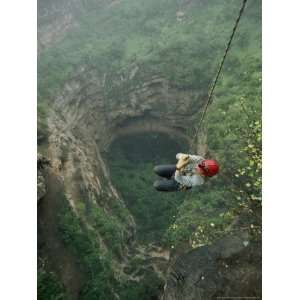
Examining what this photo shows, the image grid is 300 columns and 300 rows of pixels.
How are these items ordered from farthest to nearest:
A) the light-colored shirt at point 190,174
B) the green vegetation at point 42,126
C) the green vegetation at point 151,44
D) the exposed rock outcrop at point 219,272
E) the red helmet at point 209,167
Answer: the green vegetation at point 151,44 < the green vegetation at point 42,126 < the exposed rock outcrop at point 219,272 < the light-colored shirt at point 190,174 < the red helmet at point 209,167

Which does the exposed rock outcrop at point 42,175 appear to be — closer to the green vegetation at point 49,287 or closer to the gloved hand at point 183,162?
the green vegetation at point 49,287

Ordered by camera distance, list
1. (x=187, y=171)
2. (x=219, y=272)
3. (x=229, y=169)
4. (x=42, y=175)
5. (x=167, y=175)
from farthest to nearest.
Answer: (x=229, y=169), (x=42, y=175), (x=219, y=272), (x=167, y=175), (x=187, y=171)

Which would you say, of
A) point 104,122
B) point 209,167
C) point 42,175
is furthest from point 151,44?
point 209,167

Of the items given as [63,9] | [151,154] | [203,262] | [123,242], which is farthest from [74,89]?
[203,262]

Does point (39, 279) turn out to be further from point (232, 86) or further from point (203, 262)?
point (232, 86)

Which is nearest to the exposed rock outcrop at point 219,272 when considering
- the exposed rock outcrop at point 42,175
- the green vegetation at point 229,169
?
the green vegetation at point 229,169

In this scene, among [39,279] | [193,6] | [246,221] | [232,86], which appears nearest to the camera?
[39,279]

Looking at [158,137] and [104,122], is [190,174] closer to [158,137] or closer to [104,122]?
[104,122]
